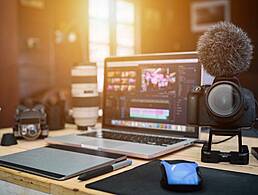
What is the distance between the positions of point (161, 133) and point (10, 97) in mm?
1454

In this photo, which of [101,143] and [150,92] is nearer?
[101,143]

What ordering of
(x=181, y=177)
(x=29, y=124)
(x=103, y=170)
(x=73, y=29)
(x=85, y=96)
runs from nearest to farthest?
(x=181, y=177) → (x=103, y=170) → (x=29, y=124) → (x=85, y=96) → (x=73, y=29)

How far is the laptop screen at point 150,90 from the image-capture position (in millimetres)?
1084

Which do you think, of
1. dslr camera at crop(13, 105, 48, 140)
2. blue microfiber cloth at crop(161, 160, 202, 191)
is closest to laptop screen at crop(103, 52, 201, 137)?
dslr camera at crop(13, 105, 48, 140)

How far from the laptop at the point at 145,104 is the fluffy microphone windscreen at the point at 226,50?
0.70ft

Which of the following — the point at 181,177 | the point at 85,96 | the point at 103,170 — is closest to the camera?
the point at 181,177

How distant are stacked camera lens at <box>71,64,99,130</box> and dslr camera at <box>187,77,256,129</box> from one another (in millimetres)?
581

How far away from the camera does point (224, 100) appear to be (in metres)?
0.81

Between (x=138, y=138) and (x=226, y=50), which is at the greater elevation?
(x=226, y=50)

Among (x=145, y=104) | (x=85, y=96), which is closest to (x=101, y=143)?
(x=145, y=104)

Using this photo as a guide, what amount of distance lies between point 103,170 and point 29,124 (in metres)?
0.48

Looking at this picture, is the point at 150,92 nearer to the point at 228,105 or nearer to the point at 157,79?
the point at 157,79

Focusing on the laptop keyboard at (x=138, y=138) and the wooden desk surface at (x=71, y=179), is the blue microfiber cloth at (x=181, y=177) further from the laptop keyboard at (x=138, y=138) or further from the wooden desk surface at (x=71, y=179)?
the laptop keyboard at (x=138, y=138)

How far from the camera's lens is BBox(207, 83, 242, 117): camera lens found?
803 mm
